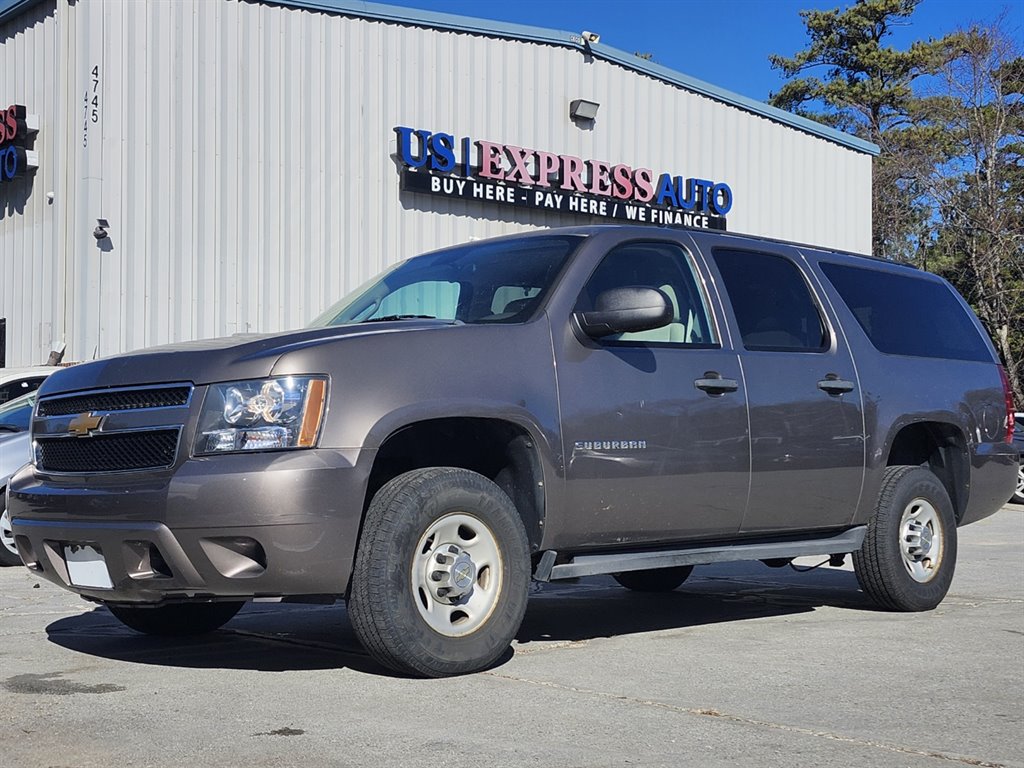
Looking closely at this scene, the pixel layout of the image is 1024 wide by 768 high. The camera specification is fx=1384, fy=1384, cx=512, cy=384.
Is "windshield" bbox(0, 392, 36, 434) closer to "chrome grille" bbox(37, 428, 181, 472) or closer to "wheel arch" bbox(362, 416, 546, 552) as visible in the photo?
"chrome grille" bbox(37, 428, 181, 472)

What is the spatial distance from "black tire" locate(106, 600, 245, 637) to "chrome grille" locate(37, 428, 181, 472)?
977 mm

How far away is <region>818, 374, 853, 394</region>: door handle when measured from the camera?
686cm

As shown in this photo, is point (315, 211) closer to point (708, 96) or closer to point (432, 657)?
point (708, 96)

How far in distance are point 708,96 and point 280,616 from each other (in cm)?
1998

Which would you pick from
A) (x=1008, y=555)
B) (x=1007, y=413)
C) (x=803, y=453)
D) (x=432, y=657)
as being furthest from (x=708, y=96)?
(x=432, y=657)

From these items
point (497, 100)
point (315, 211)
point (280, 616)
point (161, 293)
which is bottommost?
point (280, 616)

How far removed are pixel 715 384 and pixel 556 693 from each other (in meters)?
1.83

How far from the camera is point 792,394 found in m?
6.70

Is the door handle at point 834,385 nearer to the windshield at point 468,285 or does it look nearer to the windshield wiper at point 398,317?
the windshield at point 468,285

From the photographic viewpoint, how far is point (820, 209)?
2822cm

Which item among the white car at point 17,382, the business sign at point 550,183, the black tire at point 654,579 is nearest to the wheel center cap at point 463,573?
the black tire at point 654,579

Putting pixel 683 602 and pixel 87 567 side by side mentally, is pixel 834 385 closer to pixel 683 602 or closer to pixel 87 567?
pixel 683 602

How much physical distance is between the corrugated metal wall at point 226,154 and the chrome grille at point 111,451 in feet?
41.9

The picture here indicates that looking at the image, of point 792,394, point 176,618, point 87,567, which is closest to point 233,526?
point 87,567
